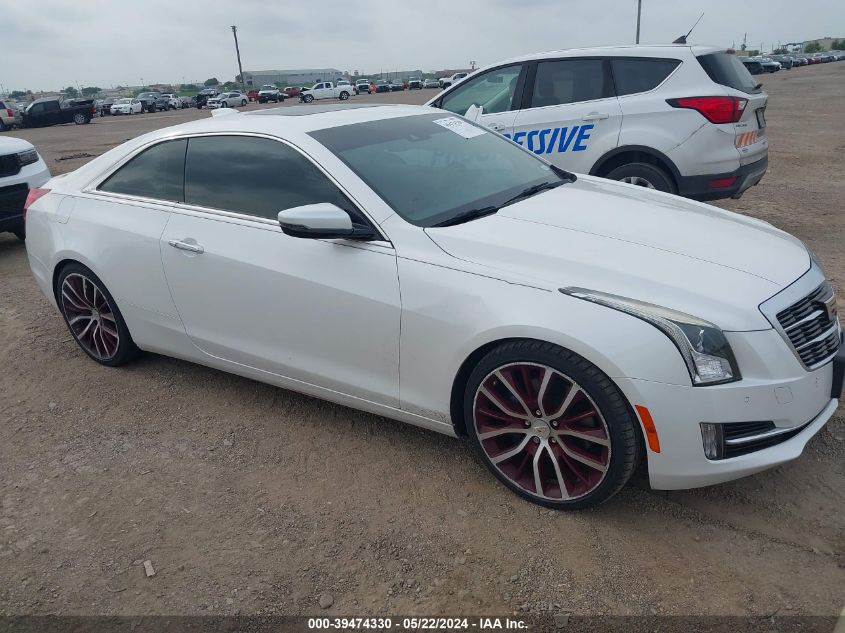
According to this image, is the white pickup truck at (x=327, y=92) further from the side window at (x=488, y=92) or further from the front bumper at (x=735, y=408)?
the front bumper at (x=735, y=408)

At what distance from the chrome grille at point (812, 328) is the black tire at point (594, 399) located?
69cm

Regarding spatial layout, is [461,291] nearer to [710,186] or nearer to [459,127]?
[459,127]

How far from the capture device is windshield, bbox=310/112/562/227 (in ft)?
10.3

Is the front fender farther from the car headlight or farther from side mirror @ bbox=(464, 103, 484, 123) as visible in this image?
side mirror @ bbox=(464, 103, 484, 123)

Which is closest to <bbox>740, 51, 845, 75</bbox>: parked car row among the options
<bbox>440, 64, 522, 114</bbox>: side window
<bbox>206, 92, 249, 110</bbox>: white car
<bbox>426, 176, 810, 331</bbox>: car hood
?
<bbox>206, 92, 249, 110</bbox>: white car

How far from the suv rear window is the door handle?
4.70m

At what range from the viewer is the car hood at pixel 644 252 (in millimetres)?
2494

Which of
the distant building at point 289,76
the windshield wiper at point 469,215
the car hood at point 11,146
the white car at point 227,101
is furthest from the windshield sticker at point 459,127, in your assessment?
the distant building at point 289,76

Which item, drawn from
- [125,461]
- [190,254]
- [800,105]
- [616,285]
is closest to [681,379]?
[616,285]

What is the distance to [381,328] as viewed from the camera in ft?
9.61

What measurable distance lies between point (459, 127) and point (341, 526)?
236 cm

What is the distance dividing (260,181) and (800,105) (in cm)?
2295

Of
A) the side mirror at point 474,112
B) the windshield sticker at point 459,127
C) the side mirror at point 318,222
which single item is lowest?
the side mirror at point 318,222

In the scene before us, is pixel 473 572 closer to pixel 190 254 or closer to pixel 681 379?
pixel 681 379
